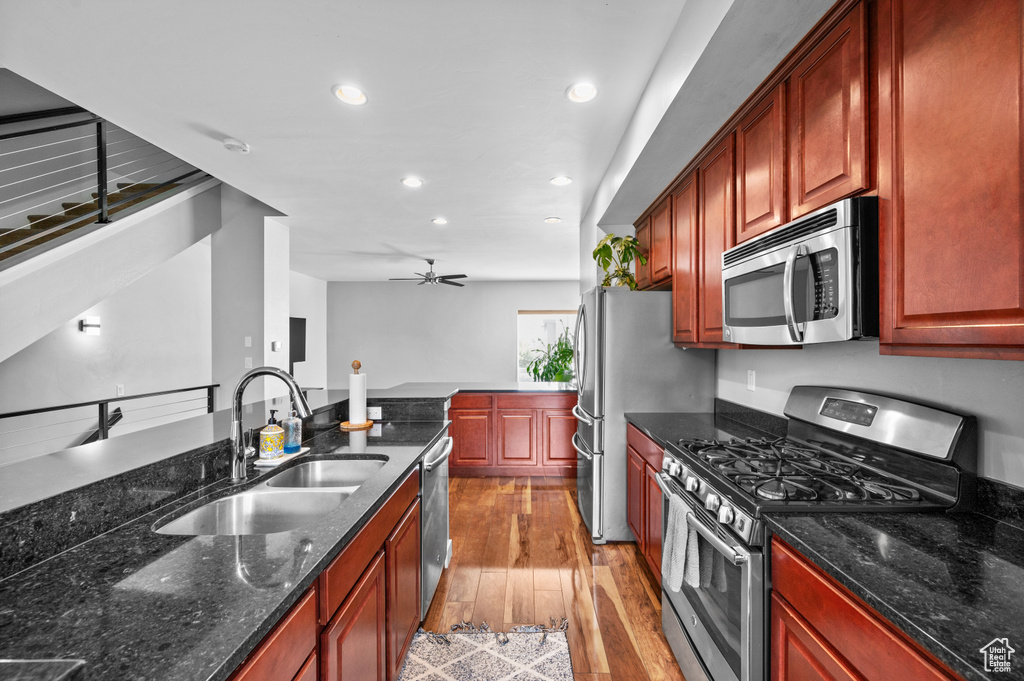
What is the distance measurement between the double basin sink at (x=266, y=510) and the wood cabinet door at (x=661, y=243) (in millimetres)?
2139

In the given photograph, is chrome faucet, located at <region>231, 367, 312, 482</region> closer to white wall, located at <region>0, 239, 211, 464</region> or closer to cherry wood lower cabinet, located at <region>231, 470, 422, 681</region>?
cherry wood lower cabinet, located at <region>231, 470, 422, 681</region>

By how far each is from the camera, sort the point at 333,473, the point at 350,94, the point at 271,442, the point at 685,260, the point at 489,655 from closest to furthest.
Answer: the point at 271,442 → the point at 333,473 → the point at 489,655 → the point at 350,94 → the point at 685,260

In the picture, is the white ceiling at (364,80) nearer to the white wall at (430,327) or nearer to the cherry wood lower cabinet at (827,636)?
the cherry wood lower cabinet at (827,636)

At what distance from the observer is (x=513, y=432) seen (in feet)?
15.8

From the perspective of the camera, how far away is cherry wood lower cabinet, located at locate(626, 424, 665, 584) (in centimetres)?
240

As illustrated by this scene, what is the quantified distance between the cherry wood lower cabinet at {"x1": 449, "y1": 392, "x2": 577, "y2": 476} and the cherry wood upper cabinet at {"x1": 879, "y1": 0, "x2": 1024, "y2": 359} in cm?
370

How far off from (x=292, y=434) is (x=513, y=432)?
3.07 meters

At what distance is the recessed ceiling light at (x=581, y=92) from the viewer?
221 centimetres

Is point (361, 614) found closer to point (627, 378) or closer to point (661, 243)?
point (627, 378)

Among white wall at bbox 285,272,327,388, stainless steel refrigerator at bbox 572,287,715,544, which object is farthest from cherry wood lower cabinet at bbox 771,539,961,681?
white wall at bbox 285,272,327,388

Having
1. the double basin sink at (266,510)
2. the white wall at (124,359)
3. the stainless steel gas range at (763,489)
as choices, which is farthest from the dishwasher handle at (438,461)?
the white wall at (124,359)

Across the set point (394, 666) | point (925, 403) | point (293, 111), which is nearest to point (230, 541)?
point (394, 666)

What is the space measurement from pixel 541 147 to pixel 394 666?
106 inches

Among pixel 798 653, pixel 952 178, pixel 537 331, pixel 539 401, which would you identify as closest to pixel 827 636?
pixel 798 653
